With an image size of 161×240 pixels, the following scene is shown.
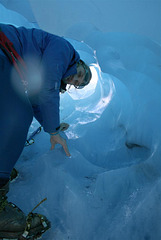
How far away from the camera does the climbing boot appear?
42.3 inches

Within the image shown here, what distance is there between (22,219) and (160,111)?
1385 millimetres

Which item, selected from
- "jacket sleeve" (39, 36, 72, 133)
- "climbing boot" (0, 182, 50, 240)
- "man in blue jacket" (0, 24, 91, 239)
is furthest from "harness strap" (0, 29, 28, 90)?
"climbing boot" (0, 182, 50, 240)

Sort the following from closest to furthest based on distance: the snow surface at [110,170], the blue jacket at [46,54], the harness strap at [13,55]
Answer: the harness strap at [13,55], the blue jacket at [46,54], the snow surface at [110,170]

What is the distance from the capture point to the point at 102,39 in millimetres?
2010

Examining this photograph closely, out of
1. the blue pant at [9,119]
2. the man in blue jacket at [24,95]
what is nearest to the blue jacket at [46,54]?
the man in blue jacket at [24,95]

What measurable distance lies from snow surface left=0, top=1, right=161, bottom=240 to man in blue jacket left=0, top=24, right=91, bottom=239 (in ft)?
1.01

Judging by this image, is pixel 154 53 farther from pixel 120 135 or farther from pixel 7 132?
pixel 7 132

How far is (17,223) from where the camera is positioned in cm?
110

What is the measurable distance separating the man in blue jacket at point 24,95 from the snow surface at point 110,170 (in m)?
0.31

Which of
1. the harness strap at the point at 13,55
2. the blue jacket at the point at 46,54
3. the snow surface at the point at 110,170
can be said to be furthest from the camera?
the snow surface at the point at 110,170

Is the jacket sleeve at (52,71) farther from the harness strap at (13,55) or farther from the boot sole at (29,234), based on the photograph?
the boot sole at (29,234)

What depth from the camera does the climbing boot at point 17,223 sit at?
107 cm

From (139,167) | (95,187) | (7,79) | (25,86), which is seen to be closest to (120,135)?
(139,167)

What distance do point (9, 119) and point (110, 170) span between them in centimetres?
106
